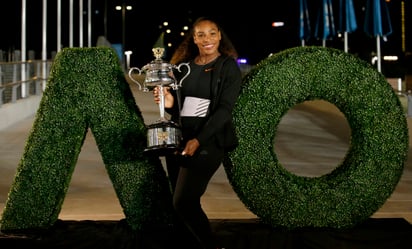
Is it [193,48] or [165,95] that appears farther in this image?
[193,48]

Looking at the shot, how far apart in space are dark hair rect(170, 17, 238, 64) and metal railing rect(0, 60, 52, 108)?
411 inches

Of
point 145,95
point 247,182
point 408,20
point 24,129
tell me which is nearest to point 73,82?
point 247,182

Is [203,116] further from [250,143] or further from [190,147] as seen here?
[250,143]

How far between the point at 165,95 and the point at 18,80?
1363 cm

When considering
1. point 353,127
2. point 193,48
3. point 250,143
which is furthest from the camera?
point 353,127

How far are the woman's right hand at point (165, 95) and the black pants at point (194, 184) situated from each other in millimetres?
413

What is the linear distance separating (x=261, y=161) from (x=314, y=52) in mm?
986

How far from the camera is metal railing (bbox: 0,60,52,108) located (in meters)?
16.4

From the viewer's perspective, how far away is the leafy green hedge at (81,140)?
5.89 m

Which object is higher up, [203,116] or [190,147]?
[203,116]

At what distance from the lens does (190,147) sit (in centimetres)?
483

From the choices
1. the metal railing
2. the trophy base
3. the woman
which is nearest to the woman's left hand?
the woman

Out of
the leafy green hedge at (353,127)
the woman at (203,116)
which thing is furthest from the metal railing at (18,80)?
the woman at (203,116)

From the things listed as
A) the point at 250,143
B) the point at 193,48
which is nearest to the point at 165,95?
the point at 193,48
